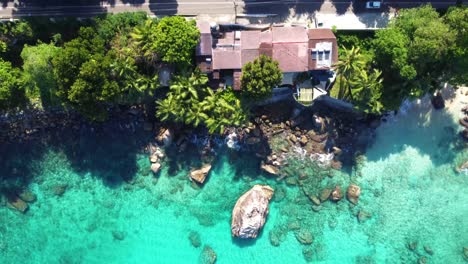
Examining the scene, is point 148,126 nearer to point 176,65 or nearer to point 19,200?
point 176,65

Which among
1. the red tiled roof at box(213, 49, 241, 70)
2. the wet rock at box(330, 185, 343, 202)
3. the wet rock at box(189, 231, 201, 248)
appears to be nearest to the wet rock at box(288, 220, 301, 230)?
the wet rock at box(330, 185, 343, 202)

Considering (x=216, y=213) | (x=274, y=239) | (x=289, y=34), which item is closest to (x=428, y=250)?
(x=274, y=239)

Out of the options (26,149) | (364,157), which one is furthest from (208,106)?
(26,149)

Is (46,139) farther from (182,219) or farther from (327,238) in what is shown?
(327,238)

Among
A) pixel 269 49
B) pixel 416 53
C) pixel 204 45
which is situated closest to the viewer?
pixel 416 53

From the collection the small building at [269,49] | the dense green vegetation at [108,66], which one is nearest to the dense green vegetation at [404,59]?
the small building at [269,49]

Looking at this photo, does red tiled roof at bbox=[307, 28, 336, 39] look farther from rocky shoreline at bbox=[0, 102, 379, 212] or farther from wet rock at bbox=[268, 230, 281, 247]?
wet rock at bbox=[268, 230, 281, 247]

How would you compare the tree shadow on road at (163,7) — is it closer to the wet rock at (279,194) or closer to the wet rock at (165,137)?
the wet rock at (165,137)
